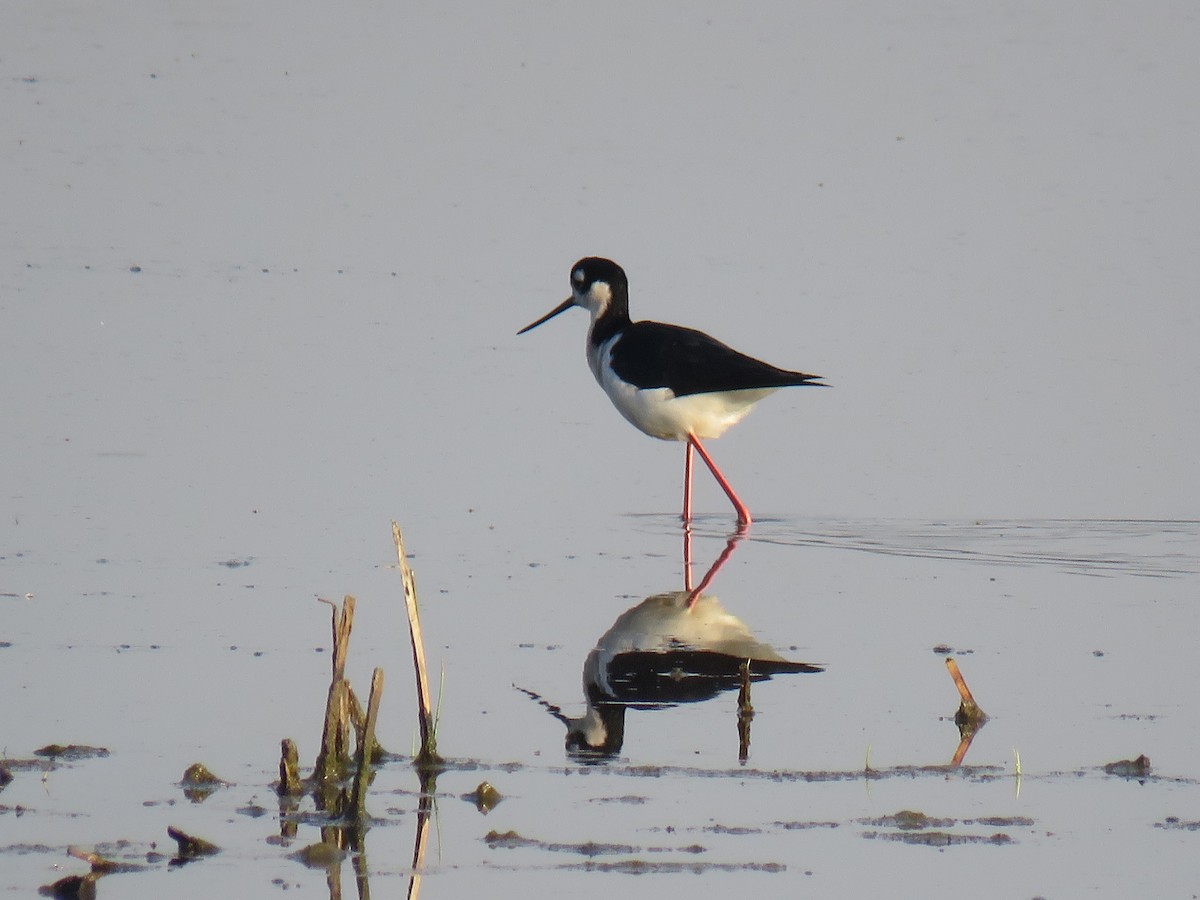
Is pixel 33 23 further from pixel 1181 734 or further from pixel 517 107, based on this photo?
pixel 1181 734

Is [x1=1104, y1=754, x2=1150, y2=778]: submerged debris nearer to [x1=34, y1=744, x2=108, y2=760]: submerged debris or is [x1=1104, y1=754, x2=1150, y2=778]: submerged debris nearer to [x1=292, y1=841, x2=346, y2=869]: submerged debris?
[x1=292, y1=841, x2=346, y2=869]: submerged debris

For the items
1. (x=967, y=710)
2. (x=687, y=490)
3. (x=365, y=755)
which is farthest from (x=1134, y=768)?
(x=687, y=490)

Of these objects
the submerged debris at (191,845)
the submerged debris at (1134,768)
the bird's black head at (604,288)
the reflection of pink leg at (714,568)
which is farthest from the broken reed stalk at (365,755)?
the bird's black head at (604,288)

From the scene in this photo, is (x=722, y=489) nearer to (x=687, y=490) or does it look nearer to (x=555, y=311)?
(x=687, y=490)

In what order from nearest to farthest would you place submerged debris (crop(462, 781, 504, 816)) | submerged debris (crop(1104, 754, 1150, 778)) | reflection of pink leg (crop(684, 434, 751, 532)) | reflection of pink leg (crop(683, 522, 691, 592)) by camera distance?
submerged debris (crop(462, 781, 504, 816)) → submerged debris (crop(1104, 754, 1150, 778)) → reflection of pink leg (crop(683, 522, 691, 592)) → reflection of pink leg (crop(684, 434, 751, 532))

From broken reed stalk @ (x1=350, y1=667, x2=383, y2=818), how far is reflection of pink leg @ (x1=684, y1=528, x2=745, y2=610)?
2.50m

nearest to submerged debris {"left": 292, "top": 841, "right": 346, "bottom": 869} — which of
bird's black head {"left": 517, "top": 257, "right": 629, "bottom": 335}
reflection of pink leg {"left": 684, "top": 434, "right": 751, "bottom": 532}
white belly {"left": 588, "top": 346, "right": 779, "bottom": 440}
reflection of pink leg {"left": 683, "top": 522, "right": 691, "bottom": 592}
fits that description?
reflection of pink leg {"left": 683, "top": 522, "right": 691, "bottom": 592}

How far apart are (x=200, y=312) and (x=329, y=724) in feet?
21.2

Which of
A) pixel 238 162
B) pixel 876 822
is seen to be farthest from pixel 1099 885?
pixel 238 162

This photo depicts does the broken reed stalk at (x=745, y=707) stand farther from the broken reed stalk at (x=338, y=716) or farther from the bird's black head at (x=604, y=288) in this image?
the bird's black head at (x=604, y=288)

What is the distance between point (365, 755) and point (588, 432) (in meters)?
5.21

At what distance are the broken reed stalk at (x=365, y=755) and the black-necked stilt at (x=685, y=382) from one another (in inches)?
162

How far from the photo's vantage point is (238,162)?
14195mm

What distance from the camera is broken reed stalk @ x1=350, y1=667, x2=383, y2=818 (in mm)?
4953
